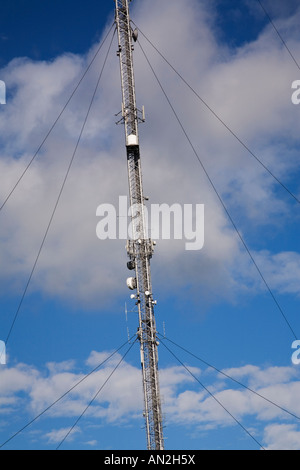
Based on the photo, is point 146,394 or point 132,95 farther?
point 132,95

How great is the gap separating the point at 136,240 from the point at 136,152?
10345 mm

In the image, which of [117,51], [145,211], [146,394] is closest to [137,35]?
[117,51]

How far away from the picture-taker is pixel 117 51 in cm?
8019

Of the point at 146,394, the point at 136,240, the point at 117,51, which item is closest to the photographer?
the point at 146,394

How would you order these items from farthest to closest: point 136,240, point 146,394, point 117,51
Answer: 1. point 117,51
2. point 136,240
3. point 146,394

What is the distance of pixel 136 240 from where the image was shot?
7450cm
